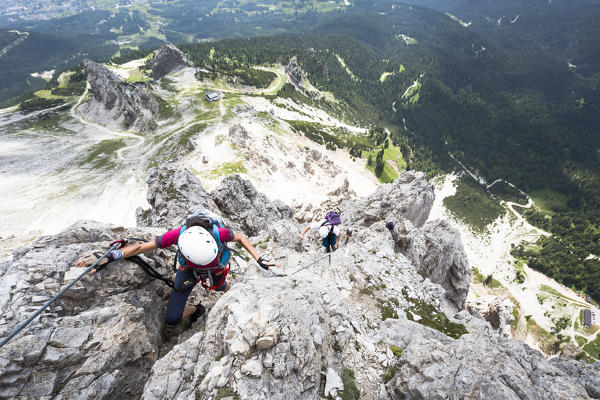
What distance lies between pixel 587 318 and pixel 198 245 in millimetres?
111726

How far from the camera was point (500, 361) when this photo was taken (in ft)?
24.5

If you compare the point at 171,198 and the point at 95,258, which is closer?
the point at 95,258


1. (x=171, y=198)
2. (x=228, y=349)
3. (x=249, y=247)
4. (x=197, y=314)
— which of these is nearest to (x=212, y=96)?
(x=171, y=198)

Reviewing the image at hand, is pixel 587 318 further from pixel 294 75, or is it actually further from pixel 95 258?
pixel 294 75

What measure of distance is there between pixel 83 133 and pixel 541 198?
219 metres

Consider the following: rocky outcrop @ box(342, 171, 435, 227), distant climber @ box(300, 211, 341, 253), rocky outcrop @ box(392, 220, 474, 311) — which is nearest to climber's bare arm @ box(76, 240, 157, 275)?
distant climber @ box(300, 211, 341, 253)

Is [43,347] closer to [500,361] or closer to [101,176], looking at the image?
[500,361]

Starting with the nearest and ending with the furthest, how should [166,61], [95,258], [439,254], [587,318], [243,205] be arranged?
1. [95,258]
2. [439,254]
3. [243,205]
4. [587,318]
5. [166,61]

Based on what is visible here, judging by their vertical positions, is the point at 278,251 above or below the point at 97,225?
below

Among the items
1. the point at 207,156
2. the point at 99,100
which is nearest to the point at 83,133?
the point at 99,100

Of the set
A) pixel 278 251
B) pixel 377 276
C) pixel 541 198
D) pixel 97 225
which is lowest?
pixel 541 198

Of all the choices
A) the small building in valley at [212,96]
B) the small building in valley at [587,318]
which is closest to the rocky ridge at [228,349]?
the small building in valley at [212,96]

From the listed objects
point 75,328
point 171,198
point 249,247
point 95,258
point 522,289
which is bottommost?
point 522,289

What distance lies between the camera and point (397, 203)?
36.1 metres
